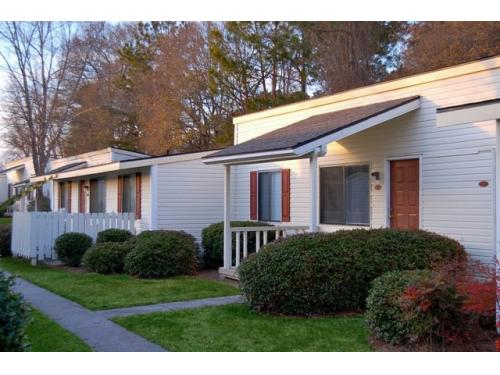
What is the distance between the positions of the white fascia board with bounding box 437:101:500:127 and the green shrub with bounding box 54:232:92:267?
1026 cm

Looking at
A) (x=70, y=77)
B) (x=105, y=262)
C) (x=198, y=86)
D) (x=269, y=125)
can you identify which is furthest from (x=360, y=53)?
(x=70, y=77)

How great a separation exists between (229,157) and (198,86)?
18.2 metres

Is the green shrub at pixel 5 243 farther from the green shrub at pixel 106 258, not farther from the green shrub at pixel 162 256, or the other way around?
the green shrub at pixel 162 256

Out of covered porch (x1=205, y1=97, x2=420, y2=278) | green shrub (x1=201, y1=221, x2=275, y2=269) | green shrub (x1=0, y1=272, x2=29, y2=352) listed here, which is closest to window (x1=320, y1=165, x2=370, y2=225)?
covered porch (x1=205, y1=97, x2=420, y2=278)

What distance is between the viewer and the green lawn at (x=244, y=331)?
6353 millimetres

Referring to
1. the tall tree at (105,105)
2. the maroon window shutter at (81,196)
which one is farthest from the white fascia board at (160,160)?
the tall tree at (105,105)

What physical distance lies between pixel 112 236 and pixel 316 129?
22.4ft

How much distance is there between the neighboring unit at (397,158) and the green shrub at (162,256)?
3.62 ft

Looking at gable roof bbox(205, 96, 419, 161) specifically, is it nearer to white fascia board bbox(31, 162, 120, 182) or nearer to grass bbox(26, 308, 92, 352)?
white fascia board bbox(31, 162, 120, 182)

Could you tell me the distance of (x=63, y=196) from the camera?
74.9 ft

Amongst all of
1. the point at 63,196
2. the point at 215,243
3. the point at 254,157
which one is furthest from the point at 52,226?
the point at 63,196

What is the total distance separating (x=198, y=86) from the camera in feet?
94.7

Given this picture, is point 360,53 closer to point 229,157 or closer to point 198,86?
point 198,86

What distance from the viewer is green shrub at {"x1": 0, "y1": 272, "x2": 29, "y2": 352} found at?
4.48m
